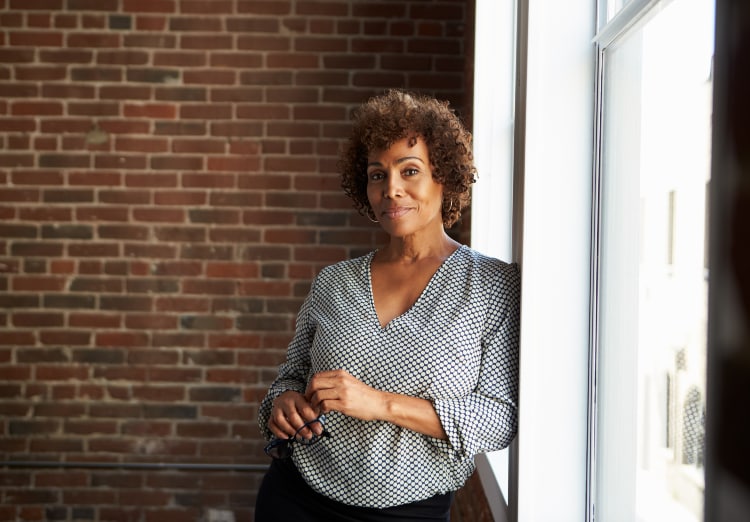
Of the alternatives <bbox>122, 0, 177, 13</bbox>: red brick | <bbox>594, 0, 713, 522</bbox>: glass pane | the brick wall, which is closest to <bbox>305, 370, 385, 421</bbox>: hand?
<bbox>594, 0, 713, 522</bbox>: glass pane

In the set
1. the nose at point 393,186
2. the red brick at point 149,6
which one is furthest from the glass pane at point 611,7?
the red brick at point 149,6

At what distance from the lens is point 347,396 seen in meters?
1.38

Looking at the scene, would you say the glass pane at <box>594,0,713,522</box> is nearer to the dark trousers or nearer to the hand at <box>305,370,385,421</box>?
the dark trousers

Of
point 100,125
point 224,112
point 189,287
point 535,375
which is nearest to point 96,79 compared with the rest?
point 100,125

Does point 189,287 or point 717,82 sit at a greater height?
point 717,82

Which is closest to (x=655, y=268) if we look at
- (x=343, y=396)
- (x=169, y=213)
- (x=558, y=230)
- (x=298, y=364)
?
(x=558, y=230)

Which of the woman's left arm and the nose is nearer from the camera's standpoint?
the woman's left arm

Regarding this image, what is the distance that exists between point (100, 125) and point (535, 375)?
9.20 ft

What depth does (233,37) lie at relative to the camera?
12.0 feet

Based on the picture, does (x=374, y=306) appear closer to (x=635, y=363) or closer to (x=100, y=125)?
(x=635, y=363)

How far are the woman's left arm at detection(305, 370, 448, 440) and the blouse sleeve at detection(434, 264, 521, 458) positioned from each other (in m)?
0.03

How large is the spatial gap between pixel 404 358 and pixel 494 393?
0.59 ft

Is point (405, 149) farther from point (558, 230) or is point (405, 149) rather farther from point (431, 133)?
point (558, 230)

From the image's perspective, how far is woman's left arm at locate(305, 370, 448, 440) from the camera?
1387 millimetres
